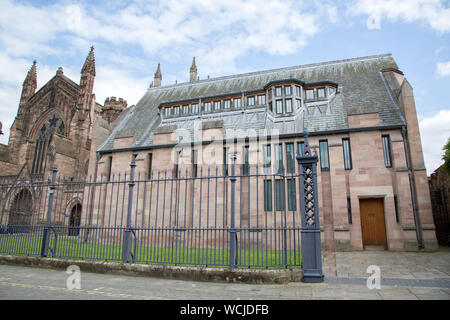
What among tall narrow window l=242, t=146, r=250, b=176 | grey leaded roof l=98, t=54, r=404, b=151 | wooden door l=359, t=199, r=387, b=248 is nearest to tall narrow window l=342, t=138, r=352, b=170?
grey leaded roof l=98, t=54, r=404, b=151

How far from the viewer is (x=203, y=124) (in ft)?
65.8

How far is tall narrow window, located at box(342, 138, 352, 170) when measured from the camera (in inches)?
661

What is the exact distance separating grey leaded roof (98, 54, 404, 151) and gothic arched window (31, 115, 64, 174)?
1556 centimetres

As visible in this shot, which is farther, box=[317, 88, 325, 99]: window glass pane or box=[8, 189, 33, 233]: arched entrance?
box=[317, 88, 325, 99]: window glass pane

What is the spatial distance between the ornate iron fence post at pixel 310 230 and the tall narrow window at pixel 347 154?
10.2 m

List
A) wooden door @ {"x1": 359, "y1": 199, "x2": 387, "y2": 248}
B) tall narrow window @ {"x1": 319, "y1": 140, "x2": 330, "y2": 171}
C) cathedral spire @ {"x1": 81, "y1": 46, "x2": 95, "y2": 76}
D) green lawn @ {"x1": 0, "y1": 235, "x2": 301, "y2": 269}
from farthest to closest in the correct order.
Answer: cathedral spire @ {"x1": 81, "y1": 46, "x2": 95, "y2": 76} < tall narrow window @ {"x1": 319, "y1": 140, "x2": 330, "y2": 171} < wooden door @ {"x1": 359, "y1": 199, "x2": 387, "y2": 248} < green lawn @ {"x1": 0, "y1": 235, "x2": 301, "y2": 269}

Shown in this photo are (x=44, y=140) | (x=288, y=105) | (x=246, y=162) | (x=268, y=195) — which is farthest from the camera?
(x=44, y=140)

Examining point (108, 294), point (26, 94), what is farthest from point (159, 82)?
point (108, 294)

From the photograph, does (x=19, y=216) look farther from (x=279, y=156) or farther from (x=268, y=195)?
(x=279, y=156)

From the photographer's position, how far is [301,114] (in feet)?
63.4

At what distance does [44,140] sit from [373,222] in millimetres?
38671

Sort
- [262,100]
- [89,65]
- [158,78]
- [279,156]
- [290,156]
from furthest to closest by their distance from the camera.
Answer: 1. [89,65]
2. [158,78]
3. [262,100]
4. [279,156]
5. [290,156]

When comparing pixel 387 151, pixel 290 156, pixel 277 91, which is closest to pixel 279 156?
pixel 290 156

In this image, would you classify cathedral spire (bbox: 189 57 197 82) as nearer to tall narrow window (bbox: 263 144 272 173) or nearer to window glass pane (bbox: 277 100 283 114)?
→ window glass pane (bbox: 277 100 283 114)
